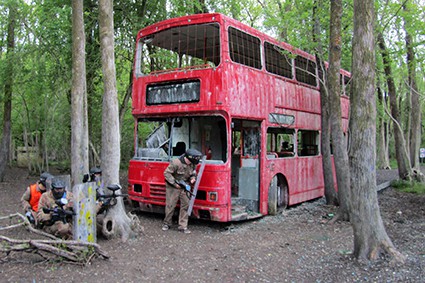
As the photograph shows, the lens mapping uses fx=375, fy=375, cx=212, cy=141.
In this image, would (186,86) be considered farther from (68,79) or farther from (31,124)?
(31,124)

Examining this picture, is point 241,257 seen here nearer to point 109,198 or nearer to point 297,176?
point 109,198

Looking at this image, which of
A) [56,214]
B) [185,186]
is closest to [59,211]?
[56,214]

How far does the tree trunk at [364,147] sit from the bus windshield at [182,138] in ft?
12.5

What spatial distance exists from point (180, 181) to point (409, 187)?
11407 millimetres

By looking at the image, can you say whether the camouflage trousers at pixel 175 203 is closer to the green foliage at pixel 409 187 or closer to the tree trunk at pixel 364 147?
the tree trunk at pixel 364 147

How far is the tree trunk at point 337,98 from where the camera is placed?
9.71 meters

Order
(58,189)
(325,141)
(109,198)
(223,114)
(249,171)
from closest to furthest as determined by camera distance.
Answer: (58,189), (109,198), (223,114), (249,171), (325,141)

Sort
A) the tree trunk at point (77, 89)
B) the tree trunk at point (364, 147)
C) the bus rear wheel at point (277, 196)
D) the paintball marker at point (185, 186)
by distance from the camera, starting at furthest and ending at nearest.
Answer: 1. the bus rear wheel at point (277, 196)
2. the tree trunk at point (77, 89)
3. the paintball marker at point (185, 186)
4. the tree trunk at point (364, 147)

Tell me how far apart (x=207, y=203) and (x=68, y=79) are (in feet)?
27.6

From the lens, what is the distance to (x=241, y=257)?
21.7 ft

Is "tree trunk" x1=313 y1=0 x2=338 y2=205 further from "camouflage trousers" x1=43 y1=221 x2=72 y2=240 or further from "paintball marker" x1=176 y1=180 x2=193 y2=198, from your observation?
"camouflage trousers" x1=43 y1=221 x2=72 y2=240

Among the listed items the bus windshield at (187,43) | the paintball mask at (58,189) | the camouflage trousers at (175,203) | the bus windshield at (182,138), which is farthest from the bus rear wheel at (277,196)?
the paintball mask at (58,189)

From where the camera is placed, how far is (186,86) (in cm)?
881

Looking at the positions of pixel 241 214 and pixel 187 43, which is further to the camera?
pixel 187 43
